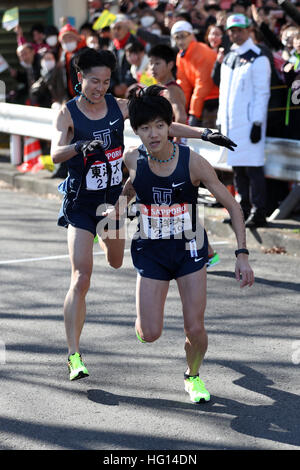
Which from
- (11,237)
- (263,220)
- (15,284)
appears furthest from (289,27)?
(15,284)

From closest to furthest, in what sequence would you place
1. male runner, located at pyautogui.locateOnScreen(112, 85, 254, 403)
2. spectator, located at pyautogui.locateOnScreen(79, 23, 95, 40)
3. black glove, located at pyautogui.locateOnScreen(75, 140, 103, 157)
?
1. male runner, located at pyautogui.locateOnScreen(112, 85, 254, 403)
2. black glove, located at pyautogui.locateOnScreen(75, 140, 103, 157)
3. spectator, located at pyautogui.locateOnScreen(79, 23, 95, 40)

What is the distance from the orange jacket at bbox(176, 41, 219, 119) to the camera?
A: 10.1 meters

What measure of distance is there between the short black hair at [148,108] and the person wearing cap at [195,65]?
5.47 meters

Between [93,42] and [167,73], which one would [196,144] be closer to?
[167,73]

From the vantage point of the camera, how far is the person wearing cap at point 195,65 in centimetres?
1011

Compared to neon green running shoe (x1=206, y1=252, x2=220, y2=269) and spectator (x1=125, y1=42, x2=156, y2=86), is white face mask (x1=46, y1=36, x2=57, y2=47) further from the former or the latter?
neon green running shoe (x1=206, y1=252, x2=220, y2=269)

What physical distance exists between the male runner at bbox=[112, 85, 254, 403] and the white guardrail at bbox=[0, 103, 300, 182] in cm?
411

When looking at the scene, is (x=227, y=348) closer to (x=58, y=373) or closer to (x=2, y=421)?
(x=58, y=373)

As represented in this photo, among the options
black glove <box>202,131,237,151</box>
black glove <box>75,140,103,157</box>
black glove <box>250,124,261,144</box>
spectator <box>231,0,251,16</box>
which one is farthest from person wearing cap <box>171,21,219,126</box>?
black glove <box>75,140,103,157</box>

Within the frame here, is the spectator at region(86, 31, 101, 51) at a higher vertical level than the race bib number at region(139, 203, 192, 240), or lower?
higher

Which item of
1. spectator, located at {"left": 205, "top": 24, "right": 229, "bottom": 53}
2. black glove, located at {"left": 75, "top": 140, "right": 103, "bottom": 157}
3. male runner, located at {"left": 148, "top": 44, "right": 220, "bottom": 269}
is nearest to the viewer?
black glove, located at {"left": 75, "top": 140, "right": 103, "bottom": 157}

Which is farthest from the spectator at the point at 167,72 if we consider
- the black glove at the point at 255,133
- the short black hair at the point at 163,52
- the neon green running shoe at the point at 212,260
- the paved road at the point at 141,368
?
the paved road at the point at 141,368

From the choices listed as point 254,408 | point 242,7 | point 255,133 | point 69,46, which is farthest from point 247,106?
point 254,408

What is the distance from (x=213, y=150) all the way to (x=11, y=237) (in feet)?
8.10
